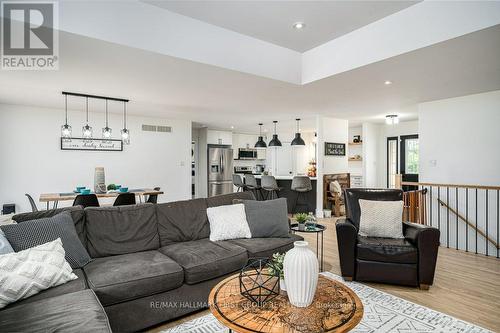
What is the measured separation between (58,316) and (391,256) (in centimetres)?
290

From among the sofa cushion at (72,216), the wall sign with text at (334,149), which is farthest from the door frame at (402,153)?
the sofa cushion at (72,216)

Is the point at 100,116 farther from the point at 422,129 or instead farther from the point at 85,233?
the point at 422,129

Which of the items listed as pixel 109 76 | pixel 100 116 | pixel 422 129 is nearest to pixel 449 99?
pixel 422 129

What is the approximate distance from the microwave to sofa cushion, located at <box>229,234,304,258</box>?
7325 mm

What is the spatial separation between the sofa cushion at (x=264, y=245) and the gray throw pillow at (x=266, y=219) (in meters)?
0.11

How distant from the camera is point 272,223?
10.8ft

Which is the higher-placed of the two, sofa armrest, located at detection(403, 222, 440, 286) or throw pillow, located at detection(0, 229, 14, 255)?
throw pillow, located at detection(0, 229, 14, 255)

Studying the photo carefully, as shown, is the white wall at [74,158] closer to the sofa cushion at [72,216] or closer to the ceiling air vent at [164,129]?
the ceiling air vent at [164,129]

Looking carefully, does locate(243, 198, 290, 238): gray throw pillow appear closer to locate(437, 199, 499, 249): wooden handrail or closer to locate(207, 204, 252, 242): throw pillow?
locate(207, 204, 252, 242): throw pillow

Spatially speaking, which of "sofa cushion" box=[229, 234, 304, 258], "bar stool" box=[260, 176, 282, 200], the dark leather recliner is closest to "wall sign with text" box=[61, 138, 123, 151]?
"bar stool" box=[260, 176, 282, 200]

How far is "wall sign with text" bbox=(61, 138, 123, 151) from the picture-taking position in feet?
19.4

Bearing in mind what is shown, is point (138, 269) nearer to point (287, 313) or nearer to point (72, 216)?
point (72, 216)

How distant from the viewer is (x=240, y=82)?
3926mm

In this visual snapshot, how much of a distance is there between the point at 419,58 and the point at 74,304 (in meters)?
3.76
